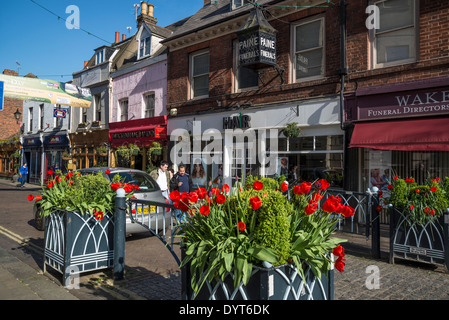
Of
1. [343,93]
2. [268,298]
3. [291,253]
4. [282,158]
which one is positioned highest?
[343,93]

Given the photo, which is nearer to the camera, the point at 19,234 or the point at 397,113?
the point at 19,234

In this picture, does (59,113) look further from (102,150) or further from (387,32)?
(387,32)

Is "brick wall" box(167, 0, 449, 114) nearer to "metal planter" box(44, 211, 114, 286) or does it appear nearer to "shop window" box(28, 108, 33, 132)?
"metal planter" box(44, 211, 114, 286)

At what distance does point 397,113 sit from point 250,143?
5.06 meters

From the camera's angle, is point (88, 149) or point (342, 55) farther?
point (88, 149)

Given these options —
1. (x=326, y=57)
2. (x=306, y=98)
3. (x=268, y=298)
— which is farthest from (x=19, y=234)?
(x=326, y=57)

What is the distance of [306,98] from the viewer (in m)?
10.5

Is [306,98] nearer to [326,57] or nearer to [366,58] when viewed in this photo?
[326,57]

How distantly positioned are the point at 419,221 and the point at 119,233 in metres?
4.50

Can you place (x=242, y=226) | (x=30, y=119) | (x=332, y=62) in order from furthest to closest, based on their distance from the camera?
(x=30, y=119) < (x=332, y=62) < (x=242, y=226)

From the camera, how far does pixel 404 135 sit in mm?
8336

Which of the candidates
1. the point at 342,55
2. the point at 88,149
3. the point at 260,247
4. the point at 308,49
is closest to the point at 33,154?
the point at 88,149

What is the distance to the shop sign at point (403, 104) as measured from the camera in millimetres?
8086

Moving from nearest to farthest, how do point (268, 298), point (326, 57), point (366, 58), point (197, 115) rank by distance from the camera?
point (268, 298), point (366, 58), point (326, 57), point (197, 115)
